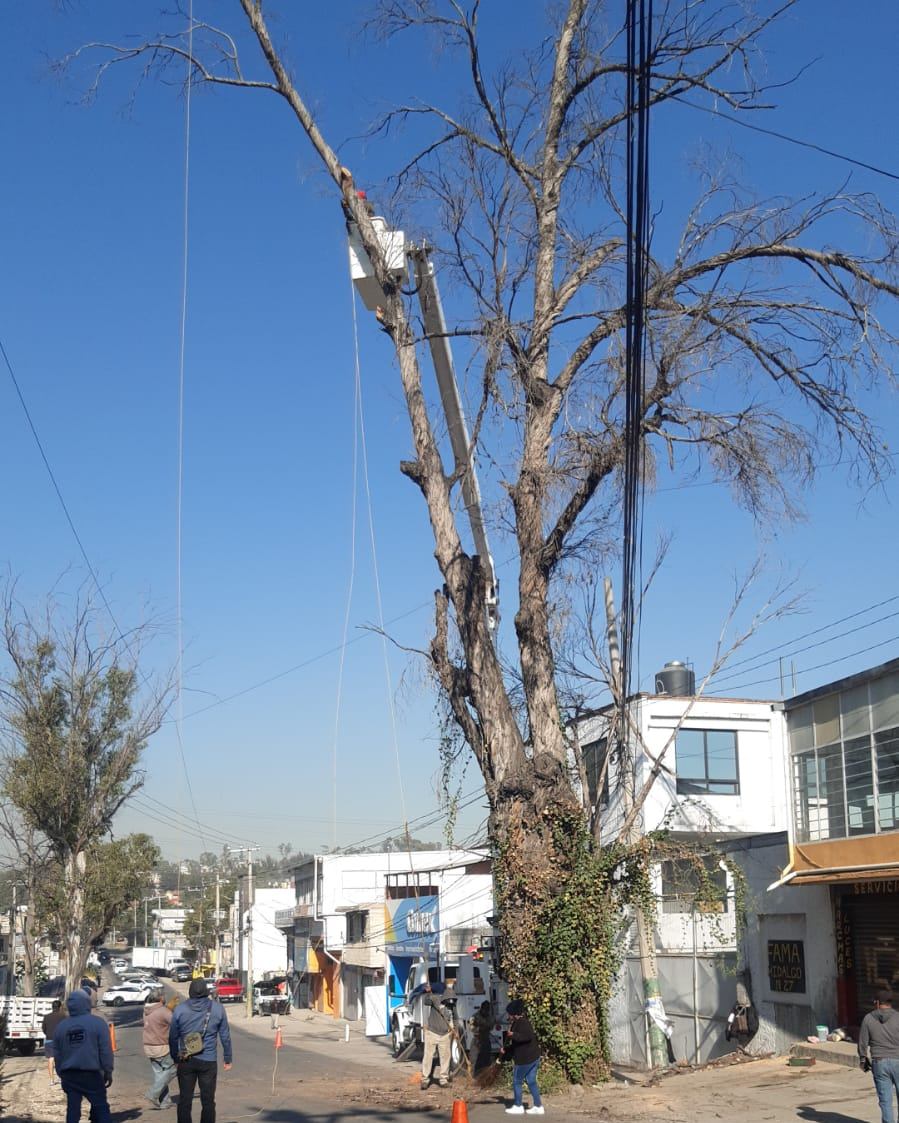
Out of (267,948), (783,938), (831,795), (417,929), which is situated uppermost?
(831,795)

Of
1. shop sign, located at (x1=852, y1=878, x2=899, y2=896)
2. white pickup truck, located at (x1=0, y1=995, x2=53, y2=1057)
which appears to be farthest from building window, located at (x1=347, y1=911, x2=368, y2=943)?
shop sign, located at (x1=852, y1=878, x2=899, y2=896)

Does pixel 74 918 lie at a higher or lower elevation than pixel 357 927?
higher

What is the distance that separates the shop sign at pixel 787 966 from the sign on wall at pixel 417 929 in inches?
641

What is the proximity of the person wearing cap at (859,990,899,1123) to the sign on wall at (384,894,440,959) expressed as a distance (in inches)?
1067

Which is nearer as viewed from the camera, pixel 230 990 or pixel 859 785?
pixel 859 785

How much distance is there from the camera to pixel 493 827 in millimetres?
17078

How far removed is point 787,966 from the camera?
22859mm

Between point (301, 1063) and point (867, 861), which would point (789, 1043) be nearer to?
point (867, 861)

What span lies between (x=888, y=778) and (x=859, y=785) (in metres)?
0.97

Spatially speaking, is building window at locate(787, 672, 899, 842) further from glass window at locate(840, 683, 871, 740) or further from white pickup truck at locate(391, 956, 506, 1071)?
white pickup truck at locate(391, 956, 506, 1071)

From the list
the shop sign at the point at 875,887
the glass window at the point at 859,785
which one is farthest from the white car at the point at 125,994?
the shop sign at the point at 875,887

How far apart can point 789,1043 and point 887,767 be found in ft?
19.7

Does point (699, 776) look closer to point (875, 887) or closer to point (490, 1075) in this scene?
point (875, 887)

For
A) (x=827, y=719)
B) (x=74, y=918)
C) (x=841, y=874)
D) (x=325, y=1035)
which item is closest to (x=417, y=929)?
(x=325, y=1035)
